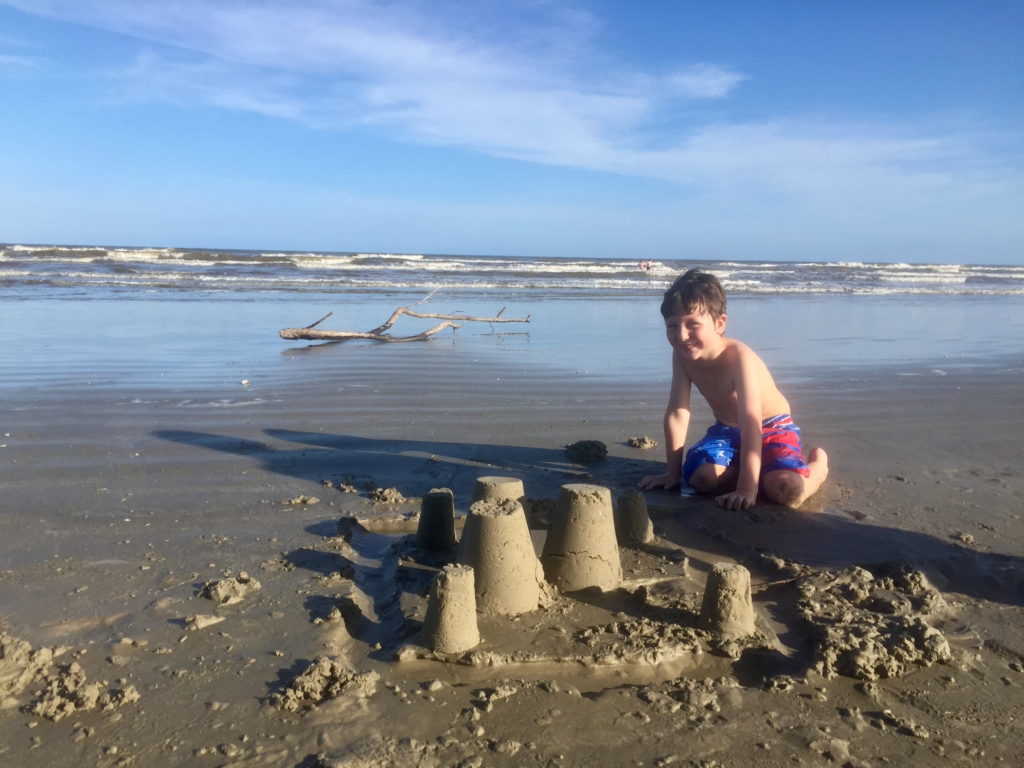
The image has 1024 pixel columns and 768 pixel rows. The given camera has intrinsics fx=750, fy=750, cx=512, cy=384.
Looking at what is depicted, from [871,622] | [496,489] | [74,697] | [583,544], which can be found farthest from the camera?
[496,489]

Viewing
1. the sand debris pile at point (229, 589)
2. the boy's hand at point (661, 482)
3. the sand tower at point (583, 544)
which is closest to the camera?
the sand debris pile at point (229, 589)

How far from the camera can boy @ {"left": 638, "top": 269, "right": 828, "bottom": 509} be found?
4195mm

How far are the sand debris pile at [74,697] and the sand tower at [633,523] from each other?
2.24m

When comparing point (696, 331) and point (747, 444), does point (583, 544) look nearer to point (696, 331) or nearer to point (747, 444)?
point (747, 444)

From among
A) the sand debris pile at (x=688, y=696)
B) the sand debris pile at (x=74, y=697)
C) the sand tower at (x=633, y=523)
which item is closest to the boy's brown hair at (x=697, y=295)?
the sand tower at (x=633, y=523)

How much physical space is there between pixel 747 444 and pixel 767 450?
38cm

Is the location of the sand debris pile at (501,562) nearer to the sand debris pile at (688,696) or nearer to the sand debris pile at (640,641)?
the sand debris pile at (640,641)

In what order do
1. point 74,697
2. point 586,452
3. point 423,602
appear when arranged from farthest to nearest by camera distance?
point 586,452, point 423,602, point 74,697

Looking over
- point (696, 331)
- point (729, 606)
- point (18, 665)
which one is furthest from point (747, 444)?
point (18, 665)

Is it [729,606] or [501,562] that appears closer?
[729,606]

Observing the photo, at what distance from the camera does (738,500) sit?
4.13 metres

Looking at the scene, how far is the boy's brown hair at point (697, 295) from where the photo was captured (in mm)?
4309

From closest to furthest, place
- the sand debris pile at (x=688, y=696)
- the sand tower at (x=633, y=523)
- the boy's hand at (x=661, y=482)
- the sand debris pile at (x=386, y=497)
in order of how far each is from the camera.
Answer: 1. the sand debris pile at (x=688, y=696)
2. the sand tower at (x=633, y=523)
3. the sand debris pile at (x=386, y=497)
4. the boy's hand at (x=661, y=482)

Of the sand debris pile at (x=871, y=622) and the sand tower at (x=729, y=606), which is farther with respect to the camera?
the sand tower at (x=729, y=606)
